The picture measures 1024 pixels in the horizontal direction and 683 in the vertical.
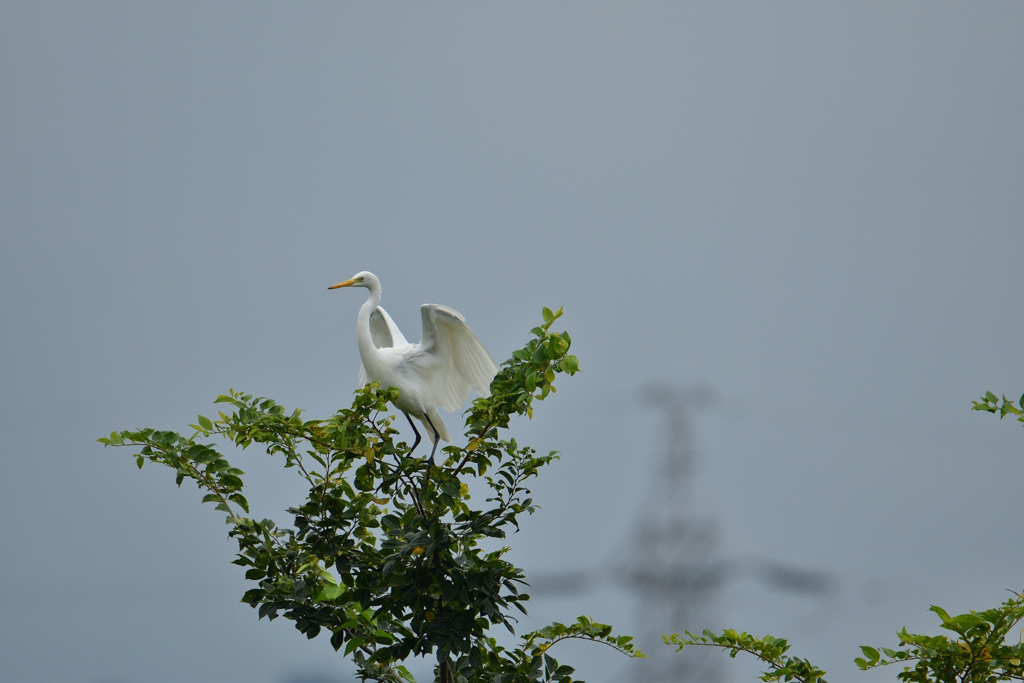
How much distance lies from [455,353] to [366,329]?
23cm

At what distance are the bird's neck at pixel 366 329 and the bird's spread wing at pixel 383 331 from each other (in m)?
0.03

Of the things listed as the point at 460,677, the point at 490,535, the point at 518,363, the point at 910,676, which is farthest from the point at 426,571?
the point at 910,676

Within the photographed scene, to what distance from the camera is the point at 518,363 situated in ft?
6.10

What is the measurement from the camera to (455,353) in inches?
87.2

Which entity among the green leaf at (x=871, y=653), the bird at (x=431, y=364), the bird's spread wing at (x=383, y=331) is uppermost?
the bird's spread wing at (x=383, y=331)

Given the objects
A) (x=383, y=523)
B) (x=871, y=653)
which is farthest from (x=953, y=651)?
(x=383, y=523)

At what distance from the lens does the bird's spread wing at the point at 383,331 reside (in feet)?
7.67

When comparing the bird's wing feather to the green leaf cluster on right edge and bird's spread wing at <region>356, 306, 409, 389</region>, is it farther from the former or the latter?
the green leaf cluster on right edge

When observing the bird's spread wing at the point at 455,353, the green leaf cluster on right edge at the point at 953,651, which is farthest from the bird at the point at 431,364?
the green leaf cluster on right edge at the point at 953,651

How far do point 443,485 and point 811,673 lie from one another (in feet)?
3.02

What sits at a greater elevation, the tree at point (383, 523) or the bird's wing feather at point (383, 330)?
the bird's wing feather at point (383, 330)

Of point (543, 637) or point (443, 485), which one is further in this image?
point (543, 637)

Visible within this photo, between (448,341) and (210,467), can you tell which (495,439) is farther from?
(210,467)

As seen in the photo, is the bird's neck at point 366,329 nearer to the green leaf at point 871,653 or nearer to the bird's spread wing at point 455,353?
the bird's spread wing at point 455,353
